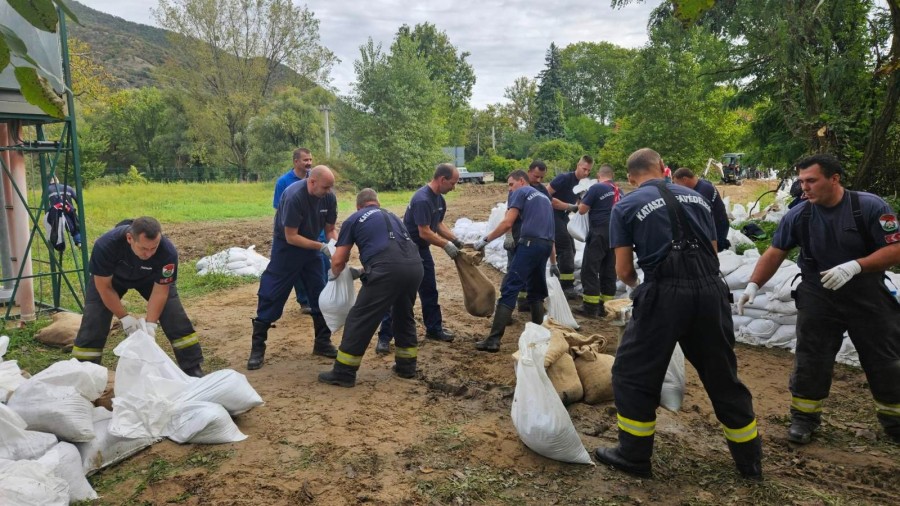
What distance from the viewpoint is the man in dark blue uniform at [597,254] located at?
6492 mm

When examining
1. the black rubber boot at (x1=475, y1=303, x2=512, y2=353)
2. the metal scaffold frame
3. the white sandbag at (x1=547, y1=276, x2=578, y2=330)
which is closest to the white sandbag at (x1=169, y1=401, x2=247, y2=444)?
the black rubber boot at (x1=475, y1=303, x2=512, y2=353)

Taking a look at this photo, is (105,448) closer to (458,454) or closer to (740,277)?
(458,454)

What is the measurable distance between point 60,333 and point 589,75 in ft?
184

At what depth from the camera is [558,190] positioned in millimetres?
7250

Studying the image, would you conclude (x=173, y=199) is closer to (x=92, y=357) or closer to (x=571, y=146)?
(x=92, y=357)

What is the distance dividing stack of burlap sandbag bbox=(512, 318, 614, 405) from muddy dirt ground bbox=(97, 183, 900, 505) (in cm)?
10

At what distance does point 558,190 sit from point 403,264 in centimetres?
353

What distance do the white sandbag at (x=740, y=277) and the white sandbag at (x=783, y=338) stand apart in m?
0.52

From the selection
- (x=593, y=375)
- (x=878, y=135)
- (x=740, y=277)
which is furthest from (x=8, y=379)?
(x=878, y=135)

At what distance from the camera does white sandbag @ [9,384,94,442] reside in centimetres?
298

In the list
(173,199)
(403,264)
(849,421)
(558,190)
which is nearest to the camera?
(849,421)

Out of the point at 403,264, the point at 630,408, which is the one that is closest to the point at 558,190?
the point at 403,264

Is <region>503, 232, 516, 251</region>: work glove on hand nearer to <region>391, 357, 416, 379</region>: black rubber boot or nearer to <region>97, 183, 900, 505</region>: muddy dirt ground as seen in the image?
<region>97, 183, 900, 505</region>: muddy dirt ground

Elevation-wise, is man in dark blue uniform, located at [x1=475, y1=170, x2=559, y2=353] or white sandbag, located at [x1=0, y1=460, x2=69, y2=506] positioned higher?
man in dark blue uniform, located at [x1=475, y1=170, x2=559, y2=353]
